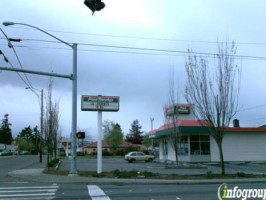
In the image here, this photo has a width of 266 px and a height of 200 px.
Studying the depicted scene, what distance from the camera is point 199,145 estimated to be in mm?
42719

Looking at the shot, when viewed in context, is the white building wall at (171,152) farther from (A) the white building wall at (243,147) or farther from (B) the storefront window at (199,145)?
(A) the white building wall at (243,147)

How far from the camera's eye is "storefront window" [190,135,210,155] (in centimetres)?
4253

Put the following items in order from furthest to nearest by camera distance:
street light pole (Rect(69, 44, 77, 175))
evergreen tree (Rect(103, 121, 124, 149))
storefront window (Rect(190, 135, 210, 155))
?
1. evergreen tree (Rect(103, 121, 124, 149))
2. storefront window (Rect(190, 135, 210, 155))
3. street light pole (Rect(69, 44, 77, 175))

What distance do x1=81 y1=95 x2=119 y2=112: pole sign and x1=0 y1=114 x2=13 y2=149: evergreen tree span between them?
13494cm

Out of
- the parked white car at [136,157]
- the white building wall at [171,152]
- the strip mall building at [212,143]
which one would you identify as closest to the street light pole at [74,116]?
the strip mall building at [212,143]

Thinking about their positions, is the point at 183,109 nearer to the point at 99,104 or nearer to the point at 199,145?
the point at 199,145

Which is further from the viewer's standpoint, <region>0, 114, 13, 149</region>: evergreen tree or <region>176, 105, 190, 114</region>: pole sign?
<region>0, 114, 13, 149</region>: evergreen tree

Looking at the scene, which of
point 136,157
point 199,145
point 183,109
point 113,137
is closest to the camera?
point 199,145

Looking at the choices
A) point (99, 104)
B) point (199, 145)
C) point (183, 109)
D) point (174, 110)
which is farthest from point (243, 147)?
point (99, 104)

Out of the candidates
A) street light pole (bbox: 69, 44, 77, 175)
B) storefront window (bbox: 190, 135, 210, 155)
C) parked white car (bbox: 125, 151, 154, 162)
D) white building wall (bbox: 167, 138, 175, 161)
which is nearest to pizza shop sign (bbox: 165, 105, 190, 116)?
storefront window (bbox: 190, 135, 210, 155)

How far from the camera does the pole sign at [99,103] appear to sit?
2431cm

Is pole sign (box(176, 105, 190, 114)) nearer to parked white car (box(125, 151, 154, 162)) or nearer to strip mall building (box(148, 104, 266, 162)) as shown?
strip mall building (box(148, 104, 266, 162))

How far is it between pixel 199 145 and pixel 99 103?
21.6 metres

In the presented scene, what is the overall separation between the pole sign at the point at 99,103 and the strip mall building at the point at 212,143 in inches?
694
